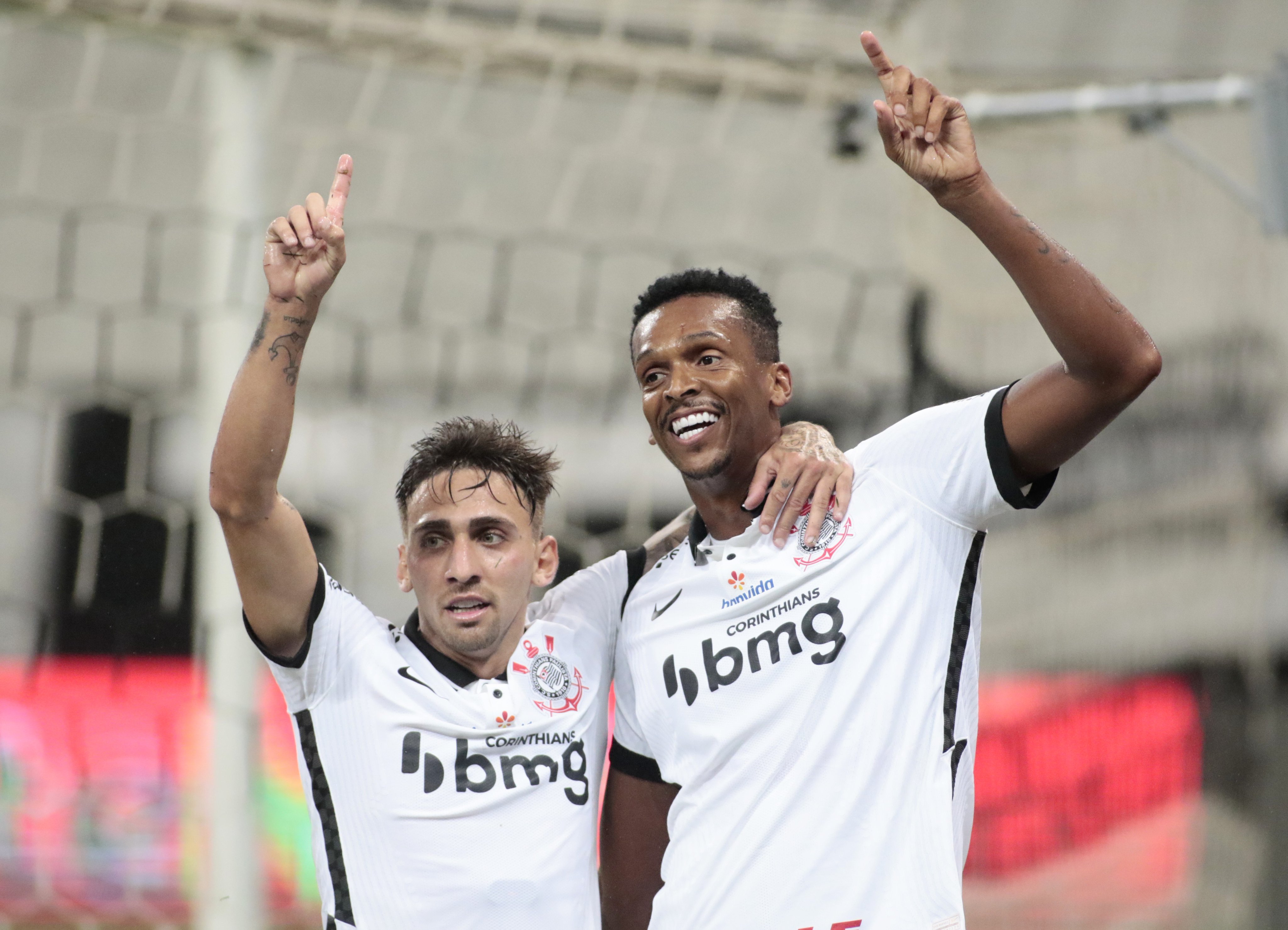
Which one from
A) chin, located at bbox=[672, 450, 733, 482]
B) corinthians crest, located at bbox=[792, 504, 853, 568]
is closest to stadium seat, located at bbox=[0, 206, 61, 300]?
chin, located at bbox=[672, 450, 733, 482]

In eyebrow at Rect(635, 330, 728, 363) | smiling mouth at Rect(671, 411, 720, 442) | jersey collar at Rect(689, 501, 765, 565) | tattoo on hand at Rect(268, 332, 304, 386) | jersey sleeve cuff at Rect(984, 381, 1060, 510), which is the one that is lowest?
jersey collar at Rect(689, 501, 765, 565)

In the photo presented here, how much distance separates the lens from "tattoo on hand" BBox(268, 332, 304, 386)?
1754 mm

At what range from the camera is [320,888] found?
198cm

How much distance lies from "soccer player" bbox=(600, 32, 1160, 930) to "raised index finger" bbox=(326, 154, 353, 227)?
586mm

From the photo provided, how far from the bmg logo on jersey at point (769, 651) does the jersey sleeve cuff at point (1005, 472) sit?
0.32 m

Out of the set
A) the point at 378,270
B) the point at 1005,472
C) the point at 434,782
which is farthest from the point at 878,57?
the point at 378,270

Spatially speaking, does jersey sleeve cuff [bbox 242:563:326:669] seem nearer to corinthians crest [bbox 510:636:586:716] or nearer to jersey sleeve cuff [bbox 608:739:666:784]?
corinthians crest [bbox 510:636:586:716]

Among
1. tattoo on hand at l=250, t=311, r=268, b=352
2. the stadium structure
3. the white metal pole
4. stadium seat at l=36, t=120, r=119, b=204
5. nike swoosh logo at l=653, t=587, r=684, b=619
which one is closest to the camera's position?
tattoo on hand at l=250, t=311, r=268, b=352

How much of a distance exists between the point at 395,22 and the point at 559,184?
0.76 metres

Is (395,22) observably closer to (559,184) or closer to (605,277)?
(559,184)

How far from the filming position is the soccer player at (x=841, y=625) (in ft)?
5.58

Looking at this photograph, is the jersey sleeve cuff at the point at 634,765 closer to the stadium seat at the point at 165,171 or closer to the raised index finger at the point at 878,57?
the raised index finger at the point at 878,57

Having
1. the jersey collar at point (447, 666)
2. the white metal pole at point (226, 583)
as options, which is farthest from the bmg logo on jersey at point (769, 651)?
the white metal pole at point (226, 583)

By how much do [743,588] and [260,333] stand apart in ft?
2.90
